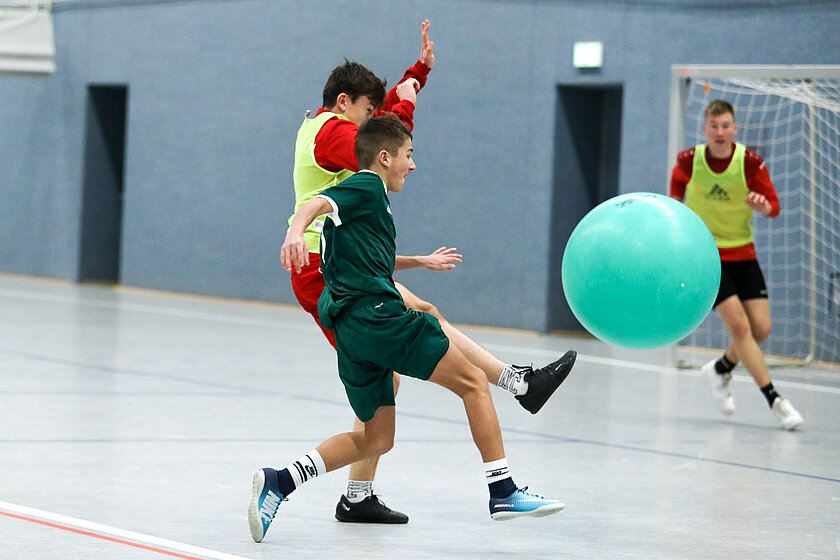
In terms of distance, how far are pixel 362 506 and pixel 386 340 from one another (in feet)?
2.79

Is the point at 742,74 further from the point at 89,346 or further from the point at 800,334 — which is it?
the point at 89,346

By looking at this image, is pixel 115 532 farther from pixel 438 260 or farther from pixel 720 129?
pixel 720 129

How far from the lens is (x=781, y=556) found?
4.27m

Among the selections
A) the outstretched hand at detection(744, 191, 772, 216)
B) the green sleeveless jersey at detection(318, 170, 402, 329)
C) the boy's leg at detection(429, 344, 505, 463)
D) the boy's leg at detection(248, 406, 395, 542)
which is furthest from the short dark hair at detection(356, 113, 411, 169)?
the outstretched hand at detection(744, 191, 772, 216)

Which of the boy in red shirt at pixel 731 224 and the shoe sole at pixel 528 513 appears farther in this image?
the boy in red shirt at pixel 731 224

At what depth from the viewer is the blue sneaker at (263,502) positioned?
4.18 m

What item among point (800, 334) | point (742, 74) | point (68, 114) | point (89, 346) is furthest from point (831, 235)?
point (68, 114)

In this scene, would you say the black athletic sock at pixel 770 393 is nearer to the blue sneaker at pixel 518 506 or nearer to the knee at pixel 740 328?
the knee at pixel 740 328

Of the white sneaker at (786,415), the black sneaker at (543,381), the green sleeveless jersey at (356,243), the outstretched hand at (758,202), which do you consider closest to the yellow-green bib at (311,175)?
the green sleeveless jersey at (356,243)

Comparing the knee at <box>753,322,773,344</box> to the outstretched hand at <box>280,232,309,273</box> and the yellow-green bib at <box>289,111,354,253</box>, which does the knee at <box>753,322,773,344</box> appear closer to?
the yellow-green bib at <box>289,111,354,253</box>

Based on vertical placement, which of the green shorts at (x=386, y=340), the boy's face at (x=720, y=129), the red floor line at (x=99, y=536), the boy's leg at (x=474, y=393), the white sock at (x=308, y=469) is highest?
the boy's face at (x=720, y=129)

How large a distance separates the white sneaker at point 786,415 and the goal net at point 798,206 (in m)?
4.11

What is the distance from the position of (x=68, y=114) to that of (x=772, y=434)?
1315 centimetres

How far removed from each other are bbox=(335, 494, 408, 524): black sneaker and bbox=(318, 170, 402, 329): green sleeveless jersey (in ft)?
2.79
